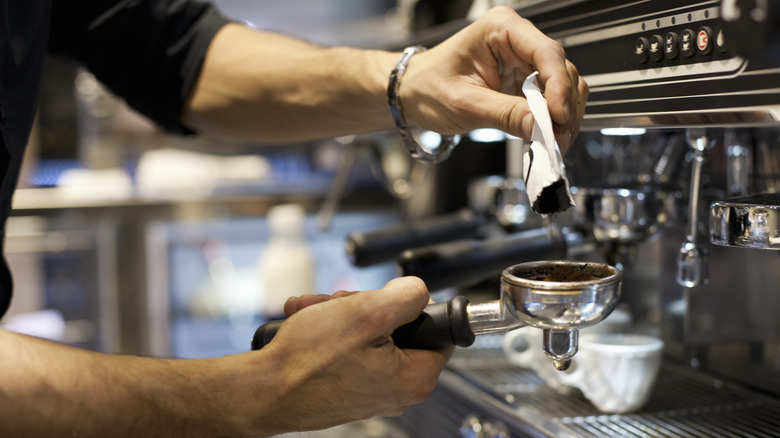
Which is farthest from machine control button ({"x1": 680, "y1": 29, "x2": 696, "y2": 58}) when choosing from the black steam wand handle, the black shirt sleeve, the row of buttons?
the black shirt sleeve

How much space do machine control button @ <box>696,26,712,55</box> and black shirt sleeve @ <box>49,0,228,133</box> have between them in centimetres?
71

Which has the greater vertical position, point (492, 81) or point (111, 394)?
point (492, 81)

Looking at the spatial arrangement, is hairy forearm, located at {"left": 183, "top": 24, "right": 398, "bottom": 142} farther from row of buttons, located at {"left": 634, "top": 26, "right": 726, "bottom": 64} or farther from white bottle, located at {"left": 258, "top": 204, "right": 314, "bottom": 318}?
white bottle, located at {"left": 258, "top": 204, "right": 314, "bottom": 318}

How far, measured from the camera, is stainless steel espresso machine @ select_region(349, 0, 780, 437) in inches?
22.0

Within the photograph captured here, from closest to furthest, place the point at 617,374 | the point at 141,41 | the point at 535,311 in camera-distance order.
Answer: the point at 535,311, the point at 617,374, the point at 141,41

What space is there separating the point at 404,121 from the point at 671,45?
312 mm

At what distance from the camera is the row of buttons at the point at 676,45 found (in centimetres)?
55

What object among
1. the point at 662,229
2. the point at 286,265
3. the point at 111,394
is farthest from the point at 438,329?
the point at 286,265

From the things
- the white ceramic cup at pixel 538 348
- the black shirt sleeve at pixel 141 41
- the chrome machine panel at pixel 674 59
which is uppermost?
the black shirt sleeve at pixel 141 41

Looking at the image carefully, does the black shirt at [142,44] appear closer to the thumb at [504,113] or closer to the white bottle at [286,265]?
the thumb at [504,113]

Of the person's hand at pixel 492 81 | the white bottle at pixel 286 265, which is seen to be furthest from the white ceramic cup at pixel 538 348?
the white bottle at pixel 286 265

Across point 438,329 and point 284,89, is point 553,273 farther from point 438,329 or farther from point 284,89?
point 284,89

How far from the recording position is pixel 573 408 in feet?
2.71

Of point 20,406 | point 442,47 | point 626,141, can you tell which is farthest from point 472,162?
point 20,406
